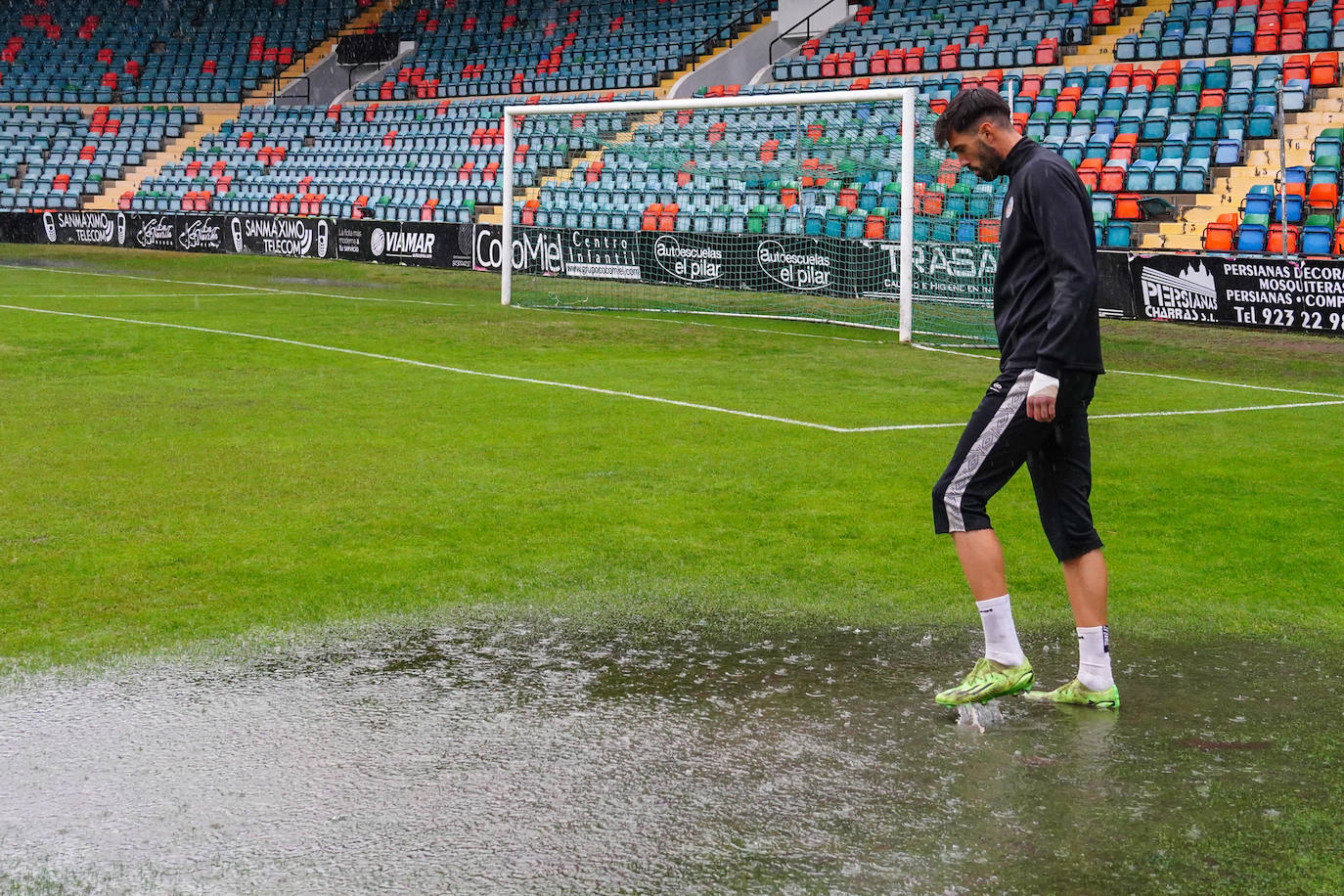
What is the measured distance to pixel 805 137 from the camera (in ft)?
78.1

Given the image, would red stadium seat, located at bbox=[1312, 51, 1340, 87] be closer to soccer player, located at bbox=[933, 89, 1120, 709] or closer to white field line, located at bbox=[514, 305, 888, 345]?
white field line, located at bbox=[514, 305, 888, 345]

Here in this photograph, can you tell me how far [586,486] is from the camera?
8.41 m

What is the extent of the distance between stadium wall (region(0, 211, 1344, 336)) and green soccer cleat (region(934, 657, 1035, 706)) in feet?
50.1

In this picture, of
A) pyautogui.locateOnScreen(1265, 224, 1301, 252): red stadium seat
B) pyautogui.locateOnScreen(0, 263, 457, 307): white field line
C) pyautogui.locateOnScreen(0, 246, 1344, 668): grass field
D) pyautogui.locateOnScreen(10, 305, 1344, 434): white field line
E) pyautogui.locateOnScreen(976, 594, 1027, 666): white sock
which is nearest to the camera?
pyautogui.locateOnScreen(976, 594, 1027, 666): white sock

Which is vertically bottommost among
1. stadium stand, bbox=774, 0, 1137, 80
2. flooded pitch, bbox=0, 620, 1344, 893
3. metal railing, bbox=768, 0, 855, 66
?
flooded pitch, bbox=0, 620, 1344, 893

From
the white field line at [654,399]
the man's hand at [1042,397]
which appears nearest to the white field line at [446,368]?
the white field line at [654,399]

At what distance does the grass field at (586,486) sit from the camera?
5.99 metres

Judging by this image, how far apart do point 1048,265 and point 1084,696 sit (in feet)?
4.80

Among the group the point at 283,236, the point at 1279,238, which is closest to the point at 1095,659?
the point at 1279,238

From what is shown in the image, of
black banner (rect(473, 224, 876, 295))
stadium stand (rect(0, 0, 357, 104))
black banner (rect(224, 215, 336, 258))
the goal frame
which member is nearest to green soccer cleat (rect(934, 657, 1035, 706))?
the goal frame

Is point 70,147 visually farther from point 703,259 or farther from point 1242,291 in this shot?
point 1242,291

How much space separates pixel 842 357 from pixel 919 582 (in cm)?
970

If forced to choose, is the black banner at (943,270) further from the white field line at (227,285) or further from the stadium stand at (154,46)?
the stadium stand at (154,46)

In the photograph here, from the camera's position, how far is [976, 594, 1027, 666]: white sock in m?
4.74
